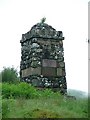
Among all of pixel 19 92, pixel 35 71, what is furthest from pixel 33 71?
pixel 19 92

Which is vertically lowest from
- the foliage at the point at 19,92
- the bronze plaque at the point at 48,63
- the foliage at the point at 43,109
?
the foliage at the point at 43,109

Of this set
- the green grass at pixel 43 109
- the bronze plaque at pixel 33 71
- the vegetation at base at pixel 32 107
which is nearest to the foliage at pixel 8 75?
the bronze plaque at pixel 33 71

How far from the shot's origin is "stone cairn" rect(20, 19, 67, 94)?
1579cm

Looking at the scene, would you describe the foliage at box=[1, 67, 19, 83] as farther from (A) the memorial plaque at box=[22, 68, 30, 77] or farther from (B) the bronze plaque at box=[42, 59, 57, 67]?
(B) the bronze plaque at box=[42, 59, 57, 67]

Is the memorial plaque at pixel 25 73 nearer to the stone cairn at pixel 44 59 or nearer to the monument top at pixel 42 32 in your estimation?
the stone cairn at pixel 44 59

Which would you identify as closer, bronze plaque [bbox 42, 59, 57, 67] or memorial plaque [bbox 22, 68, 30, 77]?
bronze plaque [bbox 42, 59, 57, 67]

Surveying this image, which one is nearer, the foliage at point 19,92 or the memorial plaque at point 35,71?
the foliage at point 19,92

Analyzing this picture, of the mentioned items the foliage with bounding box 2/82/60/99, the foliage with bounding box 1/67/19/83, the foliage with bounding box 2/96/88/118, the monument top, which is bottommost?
the foliage with bounding box 2/96/88/118

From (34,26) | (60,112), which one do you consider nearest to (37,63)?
(34,26)

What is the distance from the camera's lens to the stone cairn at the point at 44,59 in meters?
15.8

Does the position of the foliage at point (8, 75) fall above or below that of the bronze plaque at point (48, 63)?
below

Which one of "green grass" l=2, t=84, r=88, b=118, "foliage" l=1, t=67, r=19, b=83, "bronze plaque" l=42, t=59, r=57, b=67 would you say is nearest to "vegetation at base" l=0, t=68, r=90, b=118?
"green grass" l=2, t=84, r=88, b=118

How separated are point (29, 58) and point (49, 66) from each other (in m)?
0.93

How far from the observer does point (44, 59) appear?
15914 mm
